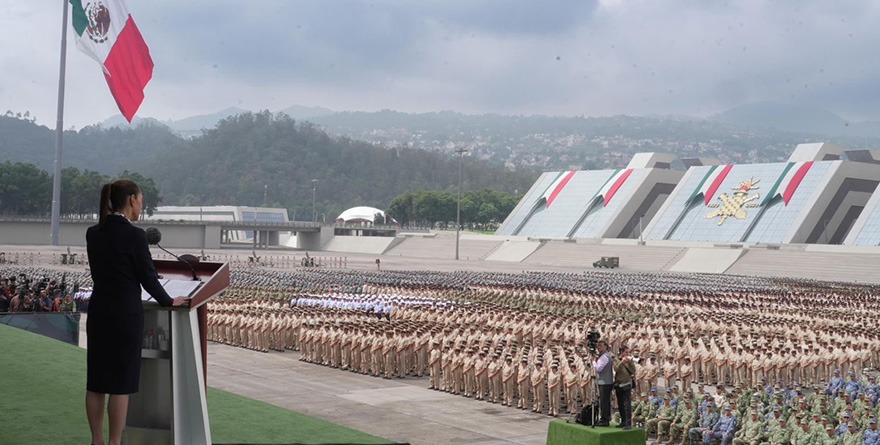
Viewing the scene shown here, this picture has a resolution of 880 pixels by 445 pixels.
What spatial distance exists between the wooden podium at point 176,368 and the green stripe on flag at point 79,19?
45.8 feet

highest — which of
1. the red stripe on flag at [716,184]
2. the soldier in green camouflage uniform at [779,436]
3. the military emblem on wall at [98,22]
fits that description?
the red stripe on flag at [716,184]

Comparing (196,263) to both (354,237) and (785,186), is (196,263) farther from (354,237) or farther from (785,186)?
(354,237)

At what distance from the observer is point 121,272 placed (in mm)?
4180

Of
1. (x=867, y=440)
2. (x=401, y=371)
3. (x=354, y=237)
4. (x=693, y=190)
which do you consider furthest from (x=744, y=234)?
(x=867, y=440)

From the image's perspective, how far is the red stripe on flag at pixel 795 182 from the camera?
7069 cm

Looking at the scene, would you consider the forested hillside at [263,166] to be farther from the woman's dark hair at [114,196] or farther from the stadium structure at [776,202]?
the woman's dark hair at [114,196]

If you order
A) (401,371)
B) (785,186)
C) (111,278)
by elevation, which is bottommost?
(401,371)

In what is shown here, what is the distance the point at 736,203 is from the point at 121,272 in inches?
2878

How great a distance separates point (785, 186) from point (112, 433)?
7258 centimetres

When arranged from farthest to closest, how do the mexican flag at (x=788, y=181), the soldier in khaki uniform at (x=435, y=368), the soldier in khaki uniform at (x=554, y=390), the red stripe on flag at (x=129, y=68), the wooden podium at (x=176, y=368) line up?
the mexican flag at (x=788, y=181)
the soldier in khaki uniform at (x=435, y=368)
the red stripe on flag at (x=129, y=68)
the soldier in khaki uniform at (x=554, y=390)
the wooden podium at (x=176, y=368)

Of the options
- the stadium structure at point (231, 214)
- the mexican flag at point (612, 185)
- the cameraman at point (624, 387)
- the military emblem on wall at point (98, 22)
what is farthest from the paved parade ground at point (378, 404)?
the stadium structure at point (231, 214)

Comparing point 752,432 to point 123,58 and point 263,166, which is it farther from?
point 263,166

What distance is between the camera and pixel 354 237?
89.1m

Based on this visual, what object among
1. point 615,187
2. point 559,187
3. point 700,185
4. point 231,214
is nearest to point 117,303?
point 700,185
